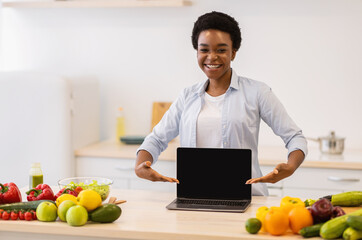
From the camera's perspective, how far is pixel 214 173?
8.14ft

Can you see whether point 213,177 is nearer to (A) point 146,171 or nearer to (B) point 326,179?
(A) point 146,171

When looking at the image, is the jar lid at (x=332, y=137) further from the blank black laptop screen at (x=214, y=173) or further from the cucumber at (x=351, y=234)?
the cucumber at (x=351, y=234)

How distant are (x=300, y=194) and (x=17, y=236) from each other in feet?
6.51

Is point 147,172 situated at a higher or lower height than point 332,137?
lower

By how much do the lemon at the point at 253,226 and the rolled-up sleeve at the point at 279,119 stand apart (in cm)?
71

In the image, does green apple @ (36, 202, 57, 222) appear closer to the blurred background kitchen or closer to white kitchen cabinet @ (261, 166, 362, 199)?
white kitchen cabinet @ (261, 166, 362, 199)

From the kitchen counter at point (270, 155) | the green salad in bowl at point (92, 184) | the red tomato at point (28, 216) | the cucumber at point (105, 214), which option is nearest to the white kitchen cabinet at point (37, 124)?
the kitchen counter at point (270, 155)

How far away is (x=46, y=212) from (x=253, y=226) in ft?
2.51

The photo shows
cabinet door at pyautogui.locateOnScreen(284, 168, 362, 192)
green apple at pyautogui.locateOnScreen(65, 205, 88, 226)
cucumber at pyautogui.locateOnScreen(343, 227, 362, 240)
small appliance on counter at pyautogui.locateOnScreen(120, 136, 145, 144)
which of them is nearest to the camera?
cucumber at pyautogui.locateOnScreen(343, 227, 362, 240)

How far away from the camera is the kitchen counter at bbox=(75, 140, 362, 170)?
3592mm

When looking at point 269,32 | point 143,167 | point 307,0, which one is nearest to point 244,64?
point 269,32

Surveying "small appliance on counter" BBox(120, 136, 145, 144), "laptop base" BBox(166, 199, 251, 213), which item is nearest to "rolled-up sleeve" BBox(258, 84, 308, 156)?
"laptop base" BBox(166, 199, 251, 213)

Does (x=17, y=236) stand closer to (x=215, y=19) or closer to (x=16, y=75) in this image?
(x=215, y=19)

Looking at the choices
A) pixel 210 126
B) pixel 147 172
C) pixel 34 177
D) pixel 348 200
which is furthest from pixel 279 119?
pixel 34 177
